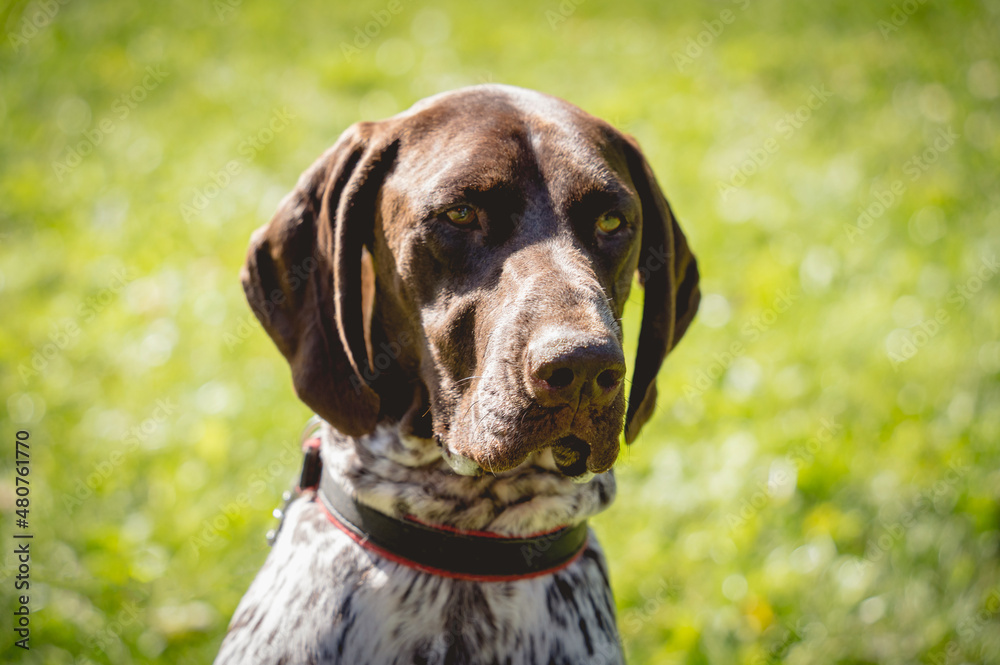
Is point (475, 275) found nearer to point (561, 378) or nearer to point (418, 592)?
point (561, 378)

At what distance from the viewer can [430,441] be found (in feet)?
7.96

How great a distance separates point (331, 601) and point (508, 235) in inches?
43.9

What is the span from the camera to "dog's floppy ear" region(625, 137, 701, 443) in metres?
2.61

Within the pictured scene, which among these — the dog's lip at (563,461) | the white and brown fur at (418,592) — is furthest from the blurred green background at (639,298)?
the dog's lip at (563,461)

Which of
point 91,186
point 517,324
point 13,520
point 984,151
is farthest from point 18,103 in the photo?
point 984,151

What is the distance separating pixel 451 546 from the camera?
2289 mm

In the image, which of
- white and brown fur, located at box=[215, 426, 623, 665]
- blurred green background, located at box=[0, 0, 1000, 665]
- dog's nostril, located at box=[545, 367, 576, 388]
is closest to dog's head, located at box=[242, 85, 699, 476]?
dog's nostril, located at box=[545, 367, 576, 388]

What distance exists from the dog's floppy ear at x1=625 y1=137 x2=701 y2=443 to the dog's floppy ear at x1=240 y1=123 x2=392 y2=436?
798mm

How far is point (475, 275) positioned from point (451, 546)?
2.45 ft

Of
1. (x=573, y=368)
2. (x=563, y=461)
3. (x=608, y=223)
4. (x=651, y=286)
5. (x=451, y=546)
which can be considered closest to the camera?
(x=573, y=368)

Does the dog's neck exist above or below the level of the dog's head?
below

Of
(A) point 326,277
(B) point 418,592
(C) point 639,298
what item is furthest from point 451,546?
(C) point 639,298

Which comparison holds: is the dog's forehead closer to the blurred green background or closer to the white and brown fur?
the white and brown fur

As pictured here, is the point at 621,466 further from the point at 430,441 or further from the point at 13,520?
the point at 13,520
